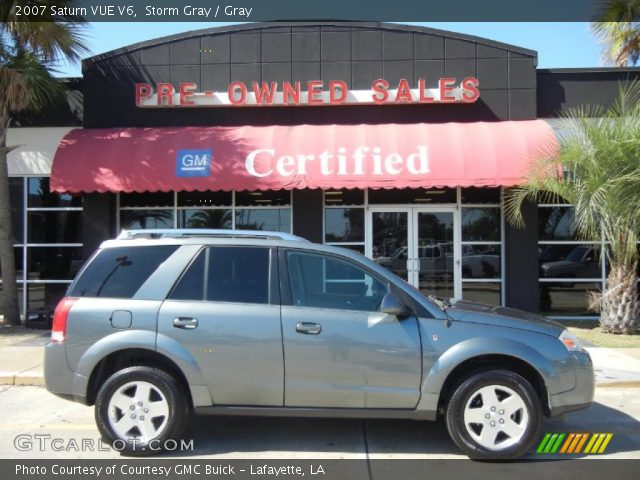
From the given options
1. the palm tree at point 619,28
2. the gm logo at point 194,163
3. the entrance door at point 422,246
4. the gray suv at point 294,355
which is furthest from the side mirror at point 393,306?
the palm tree at point 619,28

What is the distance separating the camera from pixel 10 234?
11.0m

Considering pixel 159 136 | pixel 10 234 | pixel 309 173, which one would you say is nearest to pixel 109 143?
pixel 159 136

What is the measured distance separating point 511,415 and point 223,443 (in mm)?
2547

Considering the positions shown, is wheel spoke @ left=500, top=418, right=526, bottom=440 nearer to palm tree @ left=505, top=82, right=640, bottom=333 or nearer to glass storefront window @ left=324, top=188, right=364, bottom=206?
palm tree @ left=505, top=82, right=640, bottom=333

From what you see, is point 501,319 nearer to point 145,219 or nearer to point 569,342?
point 569,342

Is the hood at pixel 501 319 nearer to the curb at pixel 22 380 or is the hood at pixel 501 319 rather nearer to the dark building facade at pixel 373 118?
the curb at pixel 22 380

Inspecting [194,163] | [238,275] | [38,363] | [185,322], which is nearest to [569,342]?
[238,275]

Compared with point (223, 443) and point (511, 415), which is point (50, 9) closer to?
point (223, 443)

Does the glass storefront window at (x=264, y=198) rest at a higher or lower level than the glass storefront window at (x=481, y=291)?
higher

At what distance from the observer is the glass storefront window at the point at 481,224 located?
39.2 ft

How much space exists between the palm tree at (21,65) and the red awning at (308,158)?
1.07m

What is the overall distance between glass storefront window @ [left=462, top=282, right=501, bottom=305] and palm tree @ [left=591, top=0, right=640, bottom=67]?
596 cm

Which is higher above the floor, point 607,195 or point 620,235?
point 607,195

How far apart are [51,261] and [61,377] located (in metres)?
8.59
